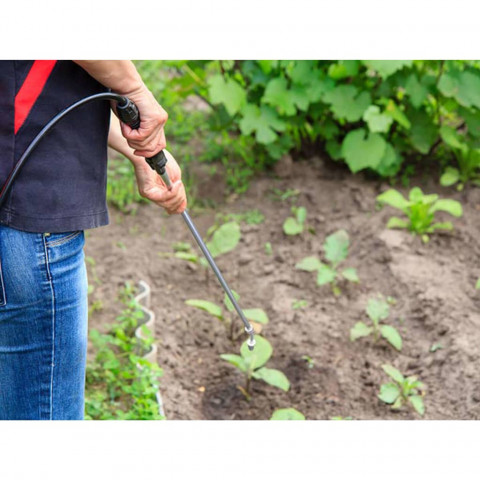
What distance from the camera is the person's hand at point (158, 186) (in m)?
1.68

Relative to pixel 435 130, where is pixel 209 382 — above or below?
below

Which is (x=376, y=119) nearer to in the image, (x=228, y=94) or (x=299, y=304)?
(x=228, y=94)

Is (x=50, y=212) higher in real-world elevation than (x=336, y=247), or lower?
higher

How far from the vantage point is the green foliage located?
7.73 ft

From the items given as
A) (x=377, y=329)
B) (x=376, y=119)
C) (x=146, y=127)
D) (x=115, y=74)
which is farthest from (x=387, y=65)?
(x=115, y=74)

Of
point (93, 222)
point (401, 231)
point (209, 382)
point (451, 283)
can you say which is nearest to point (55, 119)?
point (93, 222)

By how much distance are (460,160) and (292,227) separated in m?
1.16

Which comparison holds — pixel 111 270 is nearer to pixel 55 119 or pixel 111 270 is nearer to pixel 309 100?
pixel 309 100

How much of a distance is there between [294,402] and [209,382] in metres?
0.36

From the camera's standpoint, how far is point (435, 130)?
3.92 m

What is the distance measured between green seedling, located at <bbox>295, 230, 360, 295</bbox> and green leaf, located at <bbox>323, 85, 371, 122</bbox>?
785mm

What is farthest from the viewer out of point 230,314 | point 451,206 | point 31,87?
point 451,206

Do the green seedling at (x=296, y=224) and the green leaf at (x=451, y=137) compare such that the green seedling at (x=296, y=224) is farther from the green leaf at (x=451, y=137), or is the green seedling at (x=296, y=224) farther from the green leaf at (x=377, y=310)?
the green leaf at (x=451, y=137)

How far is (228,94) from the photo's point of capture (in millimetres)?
3818
